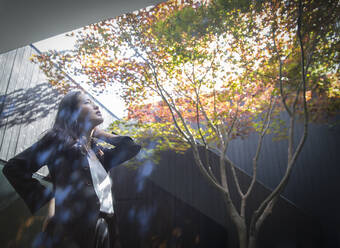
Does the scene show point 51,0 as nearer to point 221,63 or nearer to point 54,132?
point 54,132

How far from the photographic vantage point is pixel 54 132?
2.34 feet

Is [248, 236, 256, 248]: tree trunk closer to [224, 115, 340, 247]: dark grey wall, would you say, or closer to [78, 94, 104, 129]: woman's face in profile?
[224, 115, 340, 247]: dark grey wall

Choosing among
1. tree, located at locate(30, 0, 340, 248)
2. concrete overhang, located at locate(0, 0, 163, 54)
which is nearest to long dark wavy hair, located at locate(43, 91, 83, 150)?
concrete overhang, located at locate(0, 0, 163, 54)

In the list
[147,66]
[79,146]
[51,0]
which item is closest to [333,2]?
[147,66]

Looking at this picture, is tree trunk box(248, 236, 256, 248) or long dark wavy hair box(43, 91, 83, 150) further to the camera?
tree trunk box(248, 236, 256, 248)

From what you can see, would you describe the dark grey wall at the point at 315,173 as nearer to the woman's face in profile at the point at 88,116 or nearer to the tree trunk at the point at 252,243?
the tree trunk at the point at 252,243

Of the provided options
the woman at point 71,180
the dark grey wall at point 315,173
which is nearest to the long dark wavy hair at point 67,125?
the woman at point 71,180

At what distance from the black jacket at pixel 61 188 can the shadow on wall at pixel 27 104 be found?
2866mm

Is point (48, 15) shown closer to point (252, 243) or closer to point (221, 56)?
point (221, 56)

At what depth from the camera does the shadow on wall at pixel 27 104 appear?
9.55 ft

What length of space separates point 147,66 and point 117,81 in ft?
2.36

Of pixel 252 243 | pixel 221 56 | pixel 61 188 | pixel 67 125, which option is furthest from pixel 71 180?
pixel 221 56

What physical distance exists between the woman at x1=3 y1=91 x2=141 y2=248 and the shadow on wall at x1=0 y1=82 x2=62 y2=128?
2.83 m

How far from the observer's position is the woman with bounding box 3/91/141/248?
59 cm
